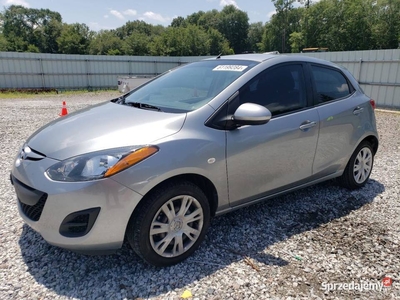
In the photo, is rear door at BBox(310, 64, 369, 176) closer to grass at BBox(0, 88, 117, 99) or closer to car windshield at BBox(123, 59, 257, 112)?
car windshield at BBox(123, 59, 257, 112)

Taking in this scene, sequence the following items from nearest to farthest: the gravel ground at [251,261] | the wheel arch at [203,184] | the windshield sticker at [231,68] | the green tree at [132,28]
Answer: the gravel ground at [251,261]
the wheel arch at [203,184]
the windshield sticker at [231,68]
the green tree at [132,28]

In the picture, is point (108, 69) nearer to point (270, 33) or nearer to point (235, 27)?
point (270, 33)

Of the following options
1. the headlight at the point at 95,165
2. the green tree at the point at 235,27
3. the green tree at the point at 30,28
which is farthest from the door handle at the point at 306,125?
the green tree at the point at 235,27

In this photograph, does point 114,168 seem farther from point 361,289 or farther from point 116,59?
point 116,59

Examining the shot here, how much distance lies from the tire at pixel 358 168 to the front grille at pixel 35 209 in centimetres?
352

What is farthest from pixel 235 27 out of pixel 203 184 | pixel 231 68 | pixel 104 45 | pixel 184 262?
pixel 184 262

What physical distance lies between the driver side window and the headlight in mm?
1175

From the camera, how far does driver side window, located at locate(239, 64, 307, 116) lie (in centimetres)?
297

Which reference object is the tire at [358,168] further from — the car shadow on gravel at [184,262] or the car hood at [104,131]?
the car hood at [104,131]

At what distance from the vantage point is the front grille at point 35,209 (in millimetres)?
2236

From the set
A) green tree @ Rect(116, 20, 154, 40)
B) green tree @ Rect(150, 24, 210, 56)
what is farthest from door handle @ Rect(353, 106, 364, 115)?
green tree @ Rect(116, 20, 154, 40)

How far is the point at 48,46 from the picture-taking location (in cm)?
6069

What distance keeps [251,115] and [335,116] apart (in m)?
1.50

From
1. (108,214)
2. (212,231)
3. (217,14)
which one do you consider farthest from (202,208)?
(217,14)
